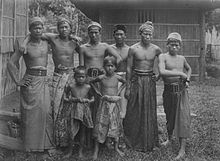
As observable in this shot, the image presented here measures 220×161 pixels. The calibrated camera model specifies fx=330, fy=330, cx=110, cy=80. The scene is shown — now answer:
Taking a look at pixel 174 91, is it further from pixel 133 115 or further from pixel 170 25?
pixel 170 25

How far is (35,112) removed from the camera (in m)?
3.95

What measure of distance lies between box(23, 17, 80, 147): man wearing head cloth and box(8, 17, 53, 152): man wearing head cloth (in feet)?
0.71

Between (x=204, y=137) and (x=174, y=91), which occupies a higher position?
(x=174, y=91)

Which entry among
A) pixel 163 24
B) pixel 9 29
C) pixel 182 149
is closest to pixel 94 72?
pixel 182 149

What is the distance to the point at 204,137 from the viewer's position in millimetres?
4992

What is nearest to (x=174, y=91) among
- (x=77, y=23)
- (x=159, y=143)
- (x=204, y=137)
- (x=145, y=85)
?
(x=145, y=85)

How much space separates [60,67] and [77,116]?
71 centimetres

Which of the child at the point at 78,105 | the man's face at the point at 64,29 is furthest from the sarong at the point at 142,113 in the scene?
the man's face at the point at 64,29

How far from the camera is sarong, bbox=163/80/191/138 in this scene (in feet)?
13.7

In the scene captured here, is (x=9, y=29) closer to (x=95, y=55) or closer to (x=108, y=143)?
(x=95, y=55)

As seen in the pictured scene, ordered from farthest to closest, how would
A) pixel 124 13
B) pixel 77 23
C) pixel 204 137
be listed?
pixel 77 23, pixel 124 13, pixel 204 137

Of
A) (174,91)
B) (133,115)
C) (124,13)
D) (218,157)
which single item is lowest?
(218,157)

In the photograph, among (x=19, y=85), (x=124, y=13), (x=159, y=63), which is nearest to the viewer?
(x=19, y=85)

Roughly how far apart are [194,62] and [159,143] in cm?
695
